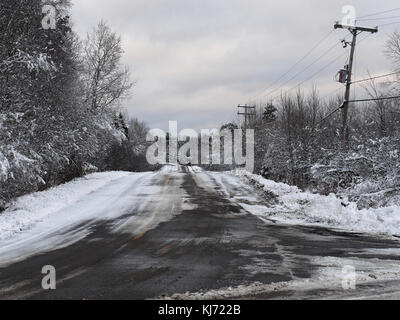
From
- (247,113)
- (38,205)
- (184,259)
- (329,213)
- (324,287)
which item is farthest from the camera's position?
(247,113)

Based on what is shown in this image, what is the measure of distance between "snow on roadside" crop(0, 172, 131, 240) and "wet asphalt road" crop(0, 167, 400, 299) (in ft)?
6.61

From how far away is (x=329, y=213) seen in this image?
48.4 ft

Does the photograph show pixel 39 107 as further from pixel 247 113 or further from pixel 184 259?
pixel 247 113

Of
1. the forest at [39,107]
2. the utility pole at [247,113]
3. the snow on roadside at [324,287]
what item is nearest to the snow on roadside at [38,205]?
the forest at [39,107]

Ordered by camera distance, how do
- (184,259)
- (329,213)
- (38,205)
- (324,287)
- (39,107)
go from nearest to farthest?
(324,287) < (184,259) < (329,213) < (38,205) < (39,107)

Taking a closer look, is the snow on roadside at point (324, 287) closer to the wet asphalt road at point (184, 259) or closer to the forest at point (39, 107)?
the wet asphalt road at point (184, 259)

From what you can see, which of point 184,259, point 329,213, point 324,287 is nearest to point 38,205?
point 184,259

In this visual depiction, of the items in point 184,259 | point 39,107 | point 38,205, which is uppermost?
point 39,107

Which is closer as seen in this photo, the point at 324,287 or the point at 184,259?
the point at 324,287

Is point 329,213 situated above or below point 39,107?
below

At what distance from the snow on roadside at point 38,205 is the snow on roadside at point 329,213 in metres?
7.41

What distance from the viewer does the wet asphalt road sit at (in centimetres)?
632

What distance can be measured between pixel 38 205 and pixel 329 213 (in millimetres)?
10679
